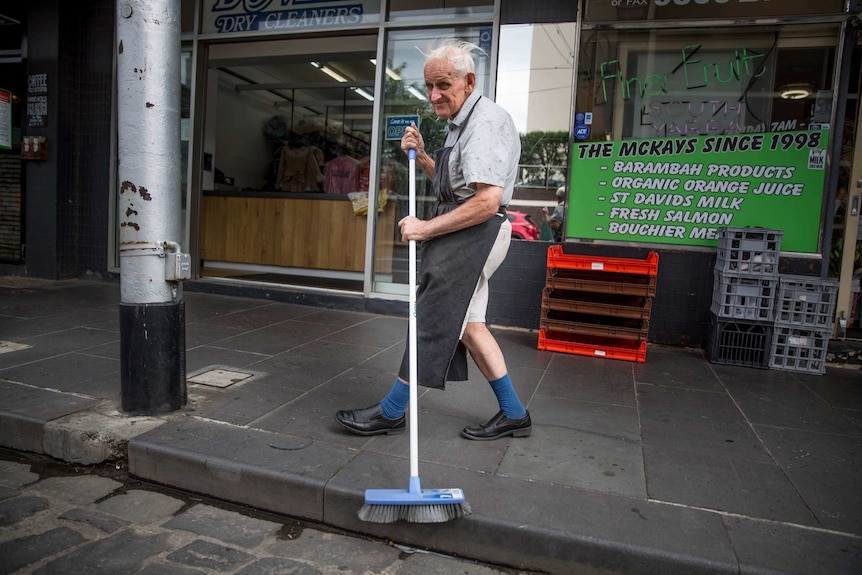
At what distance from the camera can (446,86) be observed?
2906 millimetres

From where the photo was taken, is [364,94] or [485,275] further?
[364,94]

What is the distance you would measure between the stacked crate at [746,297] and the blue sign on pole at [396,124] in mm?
3592

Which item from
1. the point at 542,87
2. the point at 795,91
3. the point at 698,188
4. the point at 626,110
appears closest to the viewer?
the point at 795,91

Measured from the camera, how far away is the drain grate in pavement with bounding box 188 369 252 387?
3988 mm

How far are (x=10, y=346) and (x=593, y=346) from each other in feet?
16.0

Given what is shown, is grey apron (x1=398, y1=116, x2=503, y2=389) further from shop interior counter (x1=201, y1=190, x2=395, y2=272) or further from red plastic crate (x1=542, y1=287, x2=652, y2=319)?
shop interior counter (x1=201, y1=190, x2=395, y2=272)

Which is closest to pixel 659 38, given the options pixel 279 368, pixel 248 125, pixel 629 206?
pixel 629 206

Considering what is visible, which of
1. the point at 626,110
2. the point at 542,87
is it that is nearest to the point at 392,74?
the point at 542,87

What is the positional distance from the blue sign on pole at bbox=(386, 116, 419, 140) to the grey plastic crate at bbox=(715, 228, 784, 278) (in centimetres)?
358

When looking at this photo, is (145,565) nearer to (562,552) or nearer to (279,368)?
(562,552)

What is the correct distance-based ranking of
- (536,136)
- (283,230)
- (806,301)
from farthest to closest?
(283,230) → (536,136) → (806,301)

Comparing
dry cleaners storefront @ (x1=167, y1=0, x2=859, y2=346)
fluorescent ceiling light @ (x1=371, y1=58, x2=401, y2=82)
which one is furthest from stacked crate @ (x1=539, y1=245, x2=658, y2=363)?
fluorescent ceiling light @ (x1=371, y1=58, x2=401, y2=82)

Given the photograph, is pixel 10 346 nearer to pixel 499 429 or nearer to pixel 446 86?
pixel 499 429

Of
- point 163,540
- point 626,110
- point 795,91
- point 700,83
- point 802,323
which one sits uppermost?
point 700,83
